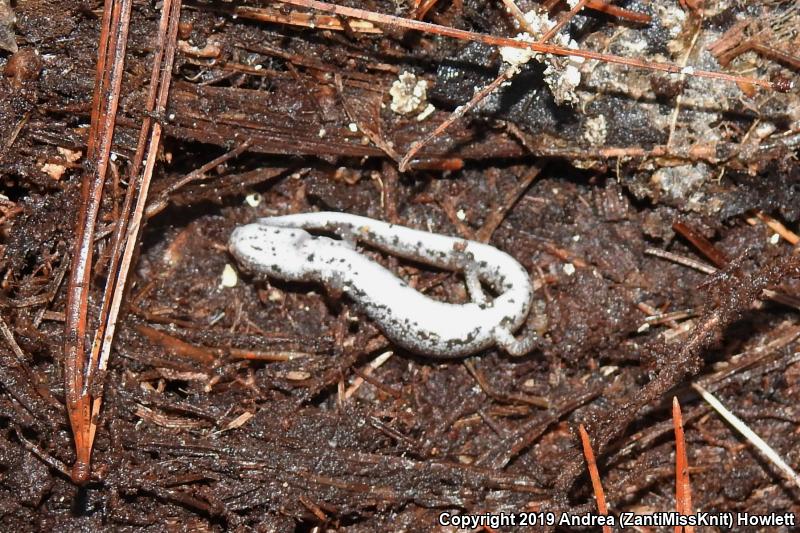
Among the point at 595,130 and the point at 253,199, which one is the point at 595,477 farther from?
the point at 253,199

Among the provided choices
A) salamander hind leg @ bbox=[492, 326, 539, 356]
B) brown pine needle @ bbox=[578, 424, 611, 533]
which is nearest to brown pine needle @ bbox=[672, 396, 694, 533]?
brown pine needle @ bbox=[578, 424, 611, 533]

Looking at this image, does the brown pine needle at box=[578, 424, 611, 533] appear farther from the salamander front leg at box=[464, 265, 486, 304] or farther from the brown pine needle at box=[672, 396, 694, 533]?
the salamander front leg at box=[464, 265, 486, 304]

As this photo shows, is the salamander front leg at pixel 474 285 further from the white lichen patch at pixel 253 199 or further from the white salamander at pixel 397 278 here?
the white lichen patch at pixel 253 199

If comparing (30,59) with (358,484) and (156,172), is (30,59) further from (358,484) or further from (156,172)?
(358,484)

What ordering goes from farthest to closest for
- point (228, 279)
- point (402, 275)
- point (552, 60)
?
point (402, 275) → point (228, 279) → point (552, 60)

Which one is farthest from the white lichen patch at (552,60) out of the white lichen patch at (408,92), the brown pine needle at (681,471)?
the brown pine needle at (681,471)

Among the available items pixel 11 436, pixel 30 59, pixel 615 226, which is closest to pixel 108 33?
pixel 30 59

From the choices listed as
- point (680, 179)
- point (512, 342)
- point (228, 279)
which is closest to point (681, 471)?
point (512, 342)
